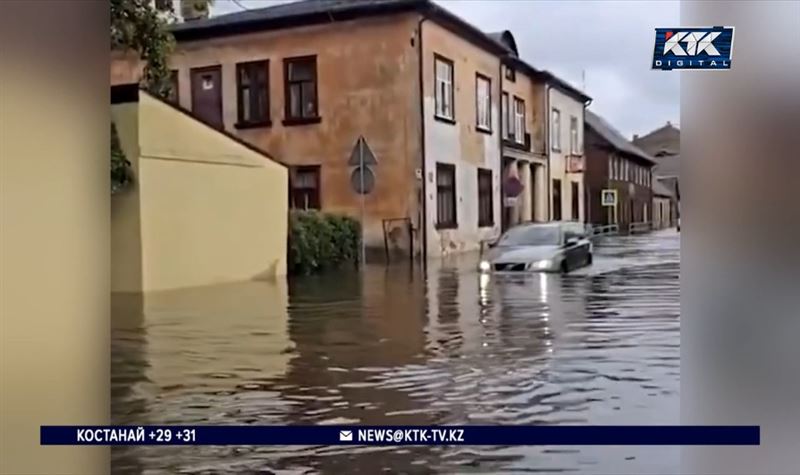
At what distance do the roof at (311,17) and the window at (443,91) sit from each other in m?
0.12

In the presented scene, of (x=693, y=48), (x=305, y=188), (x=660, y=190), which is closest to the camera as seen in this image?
(x=693, y=48)

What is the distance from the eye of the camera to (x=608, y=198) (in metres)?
2.41

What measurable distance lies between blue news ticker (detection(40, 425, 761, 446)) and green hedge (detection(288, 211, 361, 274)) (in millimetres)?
503

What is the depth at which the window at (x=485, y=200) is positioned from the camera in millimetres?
2395

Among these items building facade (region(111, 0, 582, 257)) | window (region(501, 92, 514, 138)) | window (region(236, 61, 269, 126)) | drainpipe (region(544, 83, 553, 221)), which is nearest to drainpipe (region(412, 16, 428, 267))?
building facade (region(111, 0, 582, 257))

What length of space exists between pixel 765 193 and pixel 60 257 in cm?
202

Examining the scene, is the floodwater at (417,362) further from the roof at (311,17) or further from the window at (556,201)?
the roof at (311,17)

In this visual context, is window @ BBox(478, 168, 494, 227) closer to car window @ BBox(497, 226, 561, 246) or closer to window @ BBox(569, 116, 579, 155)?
car window @ BBox(497, 226, 561, 246)

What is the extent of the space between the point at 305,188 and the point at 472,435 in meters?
0.88

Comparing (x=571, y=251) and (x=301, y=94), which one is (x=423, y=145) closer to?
(x=301, y=94)

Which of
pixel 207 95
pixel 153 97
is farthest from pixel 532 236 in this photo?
pixel 153 97

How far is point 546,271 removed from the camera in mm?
2406

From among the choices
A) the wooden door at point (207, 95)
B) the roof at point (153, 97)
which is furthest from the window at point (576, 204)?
the wooden door at point (207, 95)

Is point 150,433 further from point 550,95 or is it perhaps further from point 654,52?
point 654,52
